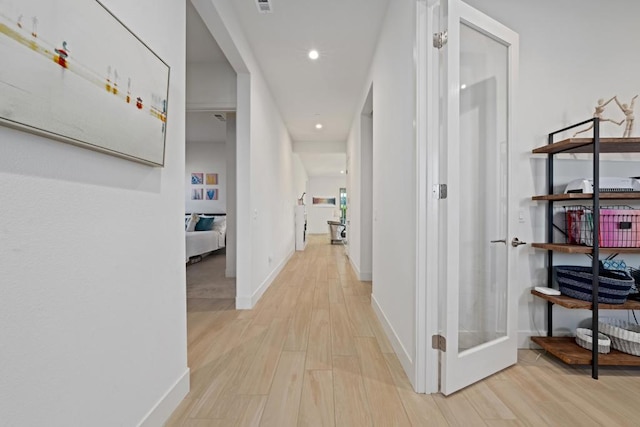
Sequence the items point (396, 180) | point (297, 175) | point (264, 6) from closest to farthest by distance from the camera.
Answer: point (396, 180) < point (264, 6) < point (297, 175)

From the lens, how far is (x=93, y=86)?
0.97 metres

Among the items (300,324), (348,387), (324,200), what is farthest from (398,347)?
(324,200)

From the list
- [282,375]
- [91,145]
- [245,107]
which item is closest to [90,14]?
[91,145]

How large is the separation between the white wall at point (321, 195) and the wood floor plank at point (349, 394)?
1126cm

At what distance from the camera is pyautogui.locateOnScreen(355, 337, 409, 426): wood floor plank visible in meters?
1.49

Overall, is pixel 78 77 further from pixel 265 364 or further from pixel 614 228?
pixel 614 228

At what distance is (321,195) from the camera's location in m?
13.4

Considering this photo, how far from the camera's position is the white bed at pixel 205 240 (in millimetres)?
5684

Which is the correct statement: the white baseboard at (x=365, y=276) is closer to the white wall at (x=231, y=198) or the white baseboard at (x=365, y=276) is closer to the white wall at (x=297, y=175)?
the white wall at (x=231, y=198)

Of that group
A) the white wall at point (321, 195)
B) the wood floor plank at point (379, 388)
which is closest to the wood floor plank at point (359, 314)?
the wood floor plank at point (379, 388)

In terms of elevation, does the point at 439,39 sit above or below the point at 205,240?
above

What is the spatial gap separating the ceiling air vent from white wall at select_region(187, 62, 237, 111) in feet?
3.89

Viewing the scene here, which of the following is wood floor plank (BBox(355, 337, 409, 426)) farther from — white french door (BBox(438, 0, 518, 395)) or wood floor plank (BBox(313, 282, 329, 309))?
wood floor plank (BBox(313, 282, 329, 309))

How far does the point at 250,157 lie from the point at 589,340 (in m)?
3.20
